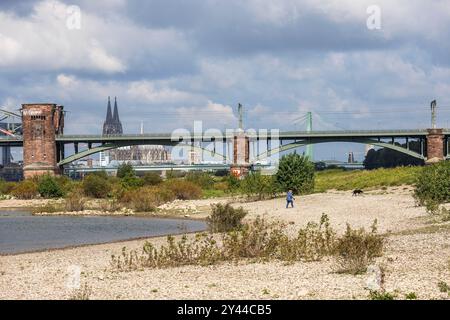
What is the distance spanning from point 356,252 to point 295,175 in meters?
43.1

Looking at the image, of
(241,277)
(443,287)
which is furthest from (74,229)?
(443,287)

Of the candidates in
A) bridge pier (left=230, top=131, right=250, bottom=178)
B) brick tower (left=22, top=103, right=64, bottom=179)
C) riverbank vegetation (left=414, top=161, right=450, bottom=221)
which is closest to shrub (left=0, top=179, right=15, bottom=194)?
brick tower (left=22, top=103, right=64, bottom=179)

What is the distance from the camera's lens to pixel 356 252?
1723 centimetres

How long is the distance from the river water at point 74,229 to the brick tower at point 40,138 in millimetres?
56046

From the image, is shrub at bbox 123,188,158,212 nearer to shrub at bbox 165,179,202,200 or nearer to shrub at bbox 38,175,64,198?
shrub at bbox 165,179,202,200

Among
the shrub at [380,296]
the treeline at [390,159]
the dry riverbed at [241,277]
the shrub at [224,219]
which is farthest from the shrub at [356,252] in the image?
the treeline at [390,159]

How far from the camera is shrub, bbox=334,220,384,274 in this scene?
16938 mm

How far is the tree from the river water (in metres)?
14.4

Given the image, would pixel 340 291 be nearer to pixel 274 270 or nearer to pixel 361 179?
pixel 274 270

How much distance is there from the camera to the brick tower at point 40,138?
109312 millimetres

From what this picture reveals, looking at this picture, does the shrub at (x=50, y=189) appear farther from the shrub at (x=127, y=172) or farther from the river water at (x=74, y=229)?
the river water at (x=74, y=229)

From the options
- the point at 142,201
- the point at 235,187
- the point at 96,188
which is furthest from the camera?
the point at 96,188

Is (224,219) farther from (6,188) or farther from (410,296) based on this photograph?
(6,188)
